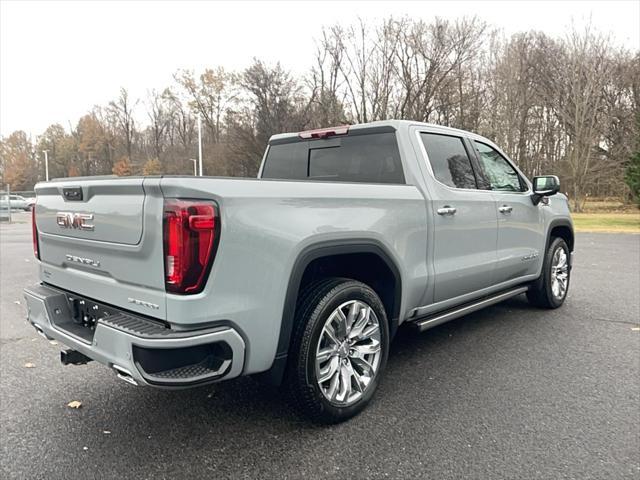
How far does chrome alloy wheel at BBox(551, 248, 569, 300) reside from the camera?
17.9 feet

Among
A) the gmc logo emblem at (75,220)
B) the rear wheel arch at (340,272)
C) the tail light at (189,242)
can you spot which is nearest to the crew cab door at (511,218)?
the rear wheel arch at (340,272)

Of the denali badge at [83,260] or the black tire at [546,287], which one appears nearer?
the denali badge at [83,260]

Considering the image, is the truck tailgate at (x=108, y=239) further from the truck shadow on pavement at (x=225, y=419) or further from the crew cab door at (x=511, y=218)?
the crew cab door at (x=511, y=218)

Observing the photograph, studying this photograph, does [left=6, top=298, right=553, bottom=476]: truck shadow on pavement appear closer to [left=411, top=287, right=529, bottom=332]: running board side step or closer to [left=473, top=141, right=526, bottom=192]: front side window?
[left=411, top=287, right=529, bottom=332]: running board side step

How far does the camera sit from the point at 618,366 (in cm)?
375

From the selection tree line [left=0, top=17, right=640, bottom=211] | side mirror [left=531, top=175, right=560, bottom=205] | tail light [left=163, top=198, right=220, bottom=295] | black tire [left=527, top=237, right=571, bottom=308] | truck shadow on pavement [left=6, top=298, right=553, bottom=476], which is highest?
tree line [left=0, top=17, right=640, bottom=211]

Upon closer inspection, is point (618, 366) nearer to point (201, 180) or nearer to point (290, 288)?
point (290, 288)

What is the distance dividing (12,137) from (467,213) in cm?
8083

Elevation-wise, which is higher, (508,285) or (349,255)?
(349,255)

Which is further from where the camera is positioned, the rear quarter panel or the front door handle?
the front door handle

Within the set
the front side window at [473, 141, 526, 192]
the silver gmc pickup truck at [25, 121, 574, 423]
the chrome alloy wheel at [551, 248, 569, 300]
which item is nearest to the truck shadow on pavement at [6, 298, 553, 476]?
the silver gmc pickup truck at [25, 121, 574, 423]

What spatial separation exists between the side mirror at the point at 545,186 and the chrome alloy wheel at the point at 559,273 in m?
0.91

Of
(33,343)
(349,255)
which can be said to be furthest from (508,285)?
(33,343)

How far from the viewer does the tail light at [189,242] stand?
215cm
